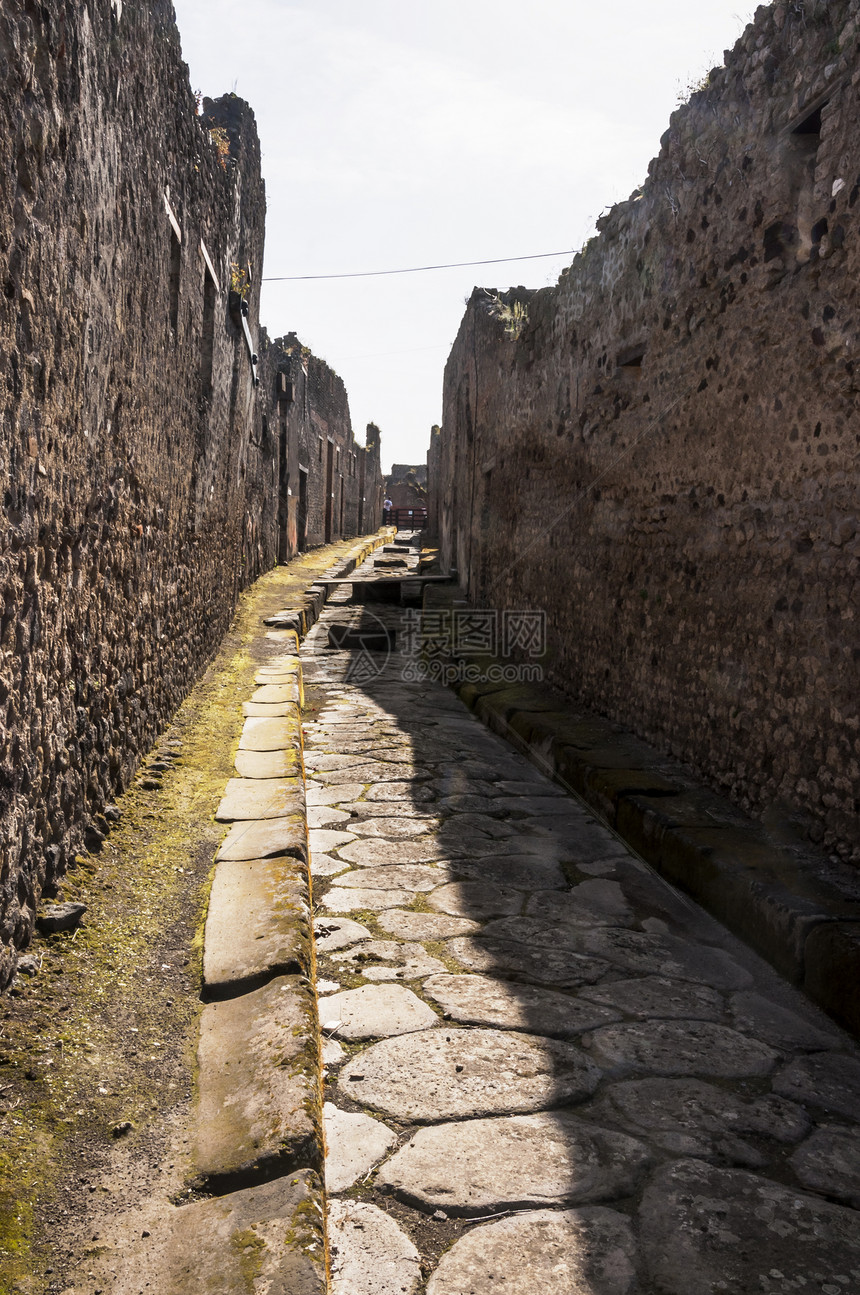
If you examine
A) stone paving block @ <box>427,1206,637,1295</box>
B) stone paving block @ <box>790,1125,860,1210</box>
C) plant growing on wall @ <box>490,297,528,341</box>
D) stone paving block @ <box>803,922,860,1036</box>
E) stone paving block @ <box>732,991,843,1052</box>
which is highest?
plant growing on wall @ <box>490,297,528,341</box>

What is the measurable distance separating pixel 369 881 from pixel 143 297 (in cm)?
246

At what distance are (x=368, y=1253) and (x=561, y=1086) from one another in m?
0.66

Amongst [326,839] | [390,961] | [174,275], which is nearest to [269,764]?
[326,839]

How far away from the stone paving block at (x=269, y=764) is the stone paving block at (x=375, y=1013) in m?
1.49

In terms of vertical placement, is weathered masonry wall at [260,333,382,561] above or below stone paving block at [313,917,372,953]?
above

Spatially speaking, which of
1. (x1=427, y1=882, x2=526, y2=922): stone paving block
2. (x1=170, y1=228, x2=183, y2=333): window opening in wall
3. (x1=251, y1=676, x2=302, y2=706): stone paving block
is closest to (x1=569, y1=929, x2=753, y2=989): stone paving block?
(x1=427, y1=882, x2=526, y2=922): stone paving block

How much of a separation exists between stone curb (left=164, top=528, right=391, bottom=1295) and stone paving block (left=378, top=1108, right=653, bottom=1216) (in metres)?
0.27

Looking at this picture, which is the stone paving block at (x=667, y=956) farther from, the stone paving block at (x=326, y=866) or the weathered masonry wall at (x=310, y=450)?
the weathered masonry wall at (x=310, y=450)

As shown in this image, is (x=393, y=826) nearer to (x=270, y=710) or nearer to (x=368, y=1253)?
(x=270, y=710)

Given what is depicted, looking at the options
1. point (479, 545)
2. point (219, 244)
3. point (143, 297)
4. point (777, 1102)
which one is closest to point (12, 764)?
point (777, 1102)

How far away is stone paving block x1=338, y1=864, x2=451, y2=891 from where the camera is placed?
3379mm

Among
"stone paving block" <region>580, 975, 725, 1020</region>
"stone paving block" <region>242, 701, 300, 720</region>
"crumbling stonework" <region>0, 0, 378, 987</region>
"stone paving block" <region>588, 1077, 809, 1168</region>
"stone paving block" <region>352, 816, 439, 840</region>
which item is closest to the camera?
→ "stone paving block" <region>588, 1077, 809, 1168</region>

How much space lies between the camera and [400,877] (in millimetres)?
3463

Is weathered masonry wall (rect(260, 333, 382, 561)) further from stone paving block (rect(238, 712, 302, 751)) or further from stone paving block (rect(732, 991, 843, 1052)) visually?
stone paving block (rect(732, 991, 843, 1052))
